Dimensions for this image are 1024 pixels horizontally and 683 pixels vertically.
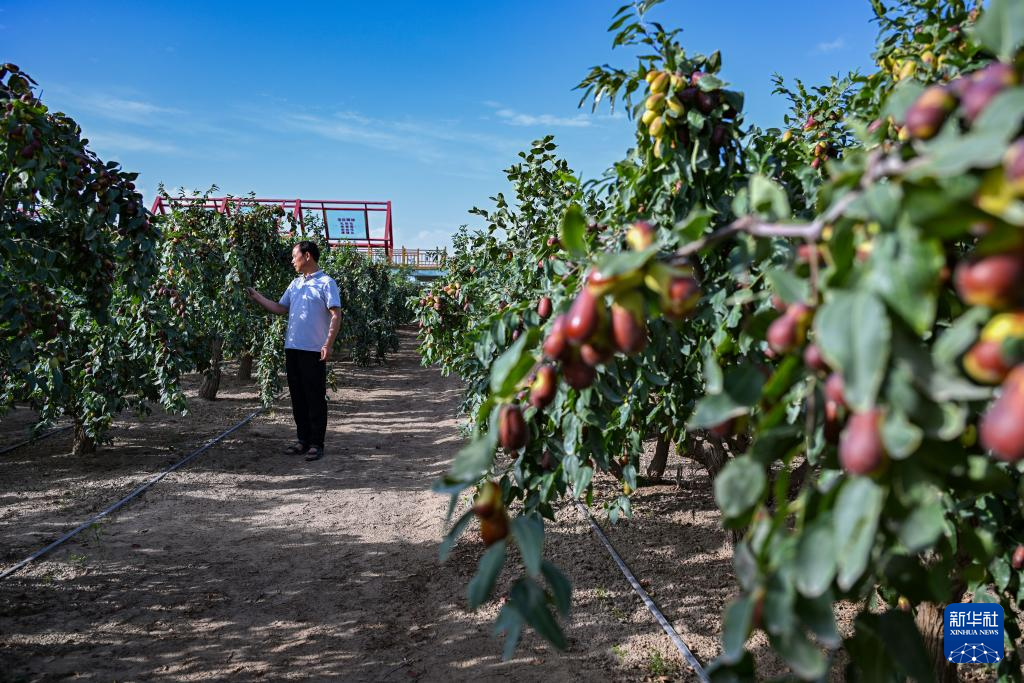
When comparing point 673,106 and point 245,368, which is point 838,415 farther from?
point 245,368

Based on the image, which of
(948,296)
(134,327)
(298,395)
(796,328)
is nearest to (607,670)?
(948,296)

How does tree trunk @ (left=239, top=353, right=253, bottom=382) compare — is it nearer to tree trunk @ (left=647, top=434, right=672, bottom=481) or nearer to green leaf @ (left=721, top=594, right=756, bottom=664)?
tree trunk @ (left=647, top=434, right=672, bottom=481)

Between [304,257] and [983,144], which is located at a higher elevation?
[304,257]

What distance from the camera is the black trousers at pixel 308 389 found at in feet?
17.1

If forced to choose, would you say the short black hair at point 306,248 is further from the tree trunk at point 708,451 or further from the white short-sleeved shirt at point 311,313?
the tree trunk at point 708,451

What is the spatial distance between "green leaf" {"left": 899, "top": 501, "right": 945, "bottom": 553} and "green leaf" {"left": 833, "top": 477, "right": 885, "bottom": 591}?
0.10 feet

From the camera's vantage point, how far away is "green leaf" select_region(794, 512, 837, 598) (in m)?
0.54

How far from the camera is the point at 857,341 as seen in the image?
1.63ft

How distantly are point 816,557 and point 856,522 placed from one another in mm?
46

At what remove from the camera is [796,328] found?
0.61 metres

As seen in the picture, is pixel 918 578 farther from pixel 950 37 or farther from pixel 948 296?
pixel 950 37

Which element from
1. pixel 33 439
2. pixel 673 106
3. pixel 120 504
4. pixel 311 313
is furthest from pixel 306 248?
pixel 673 106

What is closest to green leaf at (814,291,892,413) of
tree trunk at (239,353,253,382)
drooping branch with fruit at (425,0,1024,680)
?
A: drooping branch with fruit at (425,0,1024,680)

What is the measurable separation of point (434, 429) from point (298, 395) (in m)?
1.88
